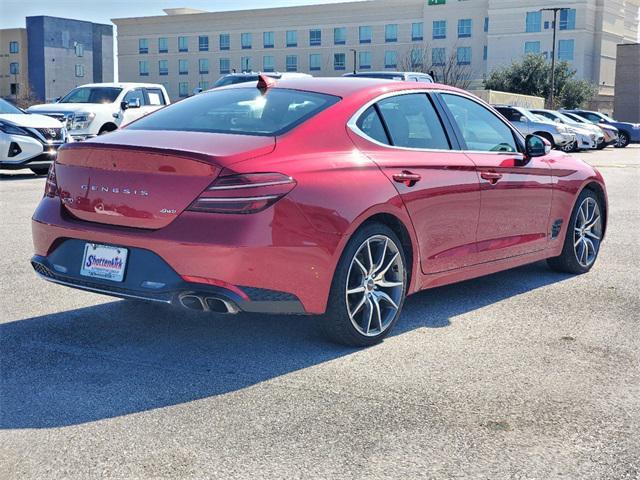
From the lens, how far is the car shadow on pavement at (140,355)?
4.06 meters

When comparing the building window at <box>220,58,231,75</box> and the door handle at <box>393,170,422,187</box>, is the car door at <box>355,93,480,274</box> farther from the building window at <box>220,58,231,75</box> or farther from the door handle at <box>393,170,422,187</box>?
the building window at <box>220,58,231,75</box>

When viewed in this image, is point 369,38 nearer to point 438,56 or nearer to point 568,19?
point 438,56

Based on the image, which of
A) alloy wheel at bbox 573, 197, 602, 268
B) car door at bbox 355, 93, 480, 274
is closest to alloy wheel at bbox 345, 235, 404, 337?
car door at bbox 355, 93, 480, 274

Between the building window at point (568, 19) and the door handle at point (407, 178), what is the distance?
82389mm

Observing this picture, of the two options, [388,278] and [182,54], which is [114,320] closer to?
[388,278]

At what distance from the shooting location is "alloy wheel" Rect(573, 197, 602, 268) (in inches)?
291

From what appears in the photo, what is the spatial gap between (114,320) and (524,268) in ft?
12.4

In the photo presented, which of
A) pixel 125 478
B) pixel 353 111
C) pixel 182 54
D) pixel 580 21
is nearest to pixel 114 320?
pixel 353 111

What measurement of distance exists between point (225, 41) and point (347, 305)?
95127 mm

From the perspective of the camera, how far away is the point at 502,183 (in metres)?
6.22

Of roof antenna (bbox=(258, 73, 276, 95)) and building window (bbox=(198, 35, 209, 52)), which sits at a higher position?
building window (bbox=(198, 35, 209, 52))

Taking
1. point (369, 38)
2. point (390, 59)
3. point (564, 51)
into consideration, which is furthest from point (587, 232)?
point (369, 38)

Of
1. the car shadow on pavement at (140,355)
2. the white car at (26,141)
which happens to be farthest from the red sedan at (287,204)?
the white car at (26,141)

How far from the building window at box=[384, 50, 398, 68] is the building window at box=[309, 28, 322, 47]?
7.09 metres
